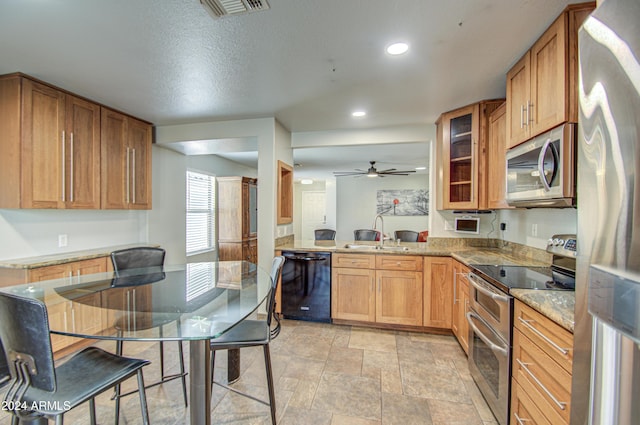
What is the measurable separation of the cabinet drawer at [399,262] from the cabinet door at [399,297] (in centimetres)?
5

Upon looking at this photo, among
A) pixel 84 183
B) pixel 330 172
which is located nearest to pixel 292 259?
pixel 84 183

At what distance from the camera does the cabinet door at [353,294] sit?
3.20 m

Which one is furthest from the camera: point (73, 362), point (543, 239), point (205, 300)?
point (543, 239)

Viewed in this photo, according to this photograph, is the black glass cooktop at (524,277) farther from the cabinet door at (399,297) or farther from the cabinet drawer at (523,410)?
the cabinet door at (399,297)

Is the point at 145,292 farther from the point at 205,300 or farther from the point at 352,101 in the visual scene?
the point at 352,101

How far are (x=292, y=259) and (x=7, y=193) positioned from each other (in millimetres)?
2575

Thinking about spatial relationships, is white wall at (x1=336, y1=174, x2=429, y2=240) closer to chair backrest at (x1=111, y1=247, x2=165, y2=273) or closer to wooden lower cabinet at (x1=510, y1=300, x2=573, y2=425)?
chair backrest at (x1=111, y1=247, x2=165, y2=273)

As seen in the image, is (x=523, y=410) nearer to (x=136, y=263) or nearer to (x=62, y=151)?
(x=136, y=263)

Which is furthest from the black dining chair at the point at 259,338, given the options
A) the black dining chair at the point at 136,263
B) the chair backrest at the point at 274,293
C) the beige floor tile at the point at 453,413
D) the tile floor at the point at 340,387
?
the beige floor tile at the point at 453,413

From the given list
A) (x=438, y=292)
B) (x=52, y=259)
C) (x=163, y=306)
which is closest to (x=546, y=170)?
(x=438, y=292)

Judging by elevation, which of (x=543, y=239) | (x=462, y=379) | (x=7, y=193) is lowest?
(x=462, y=379)

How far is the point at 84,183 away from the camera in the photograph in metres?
2.83

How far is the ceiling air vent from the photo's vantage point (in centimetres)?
146

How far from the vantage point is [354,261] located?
10.6 ft
